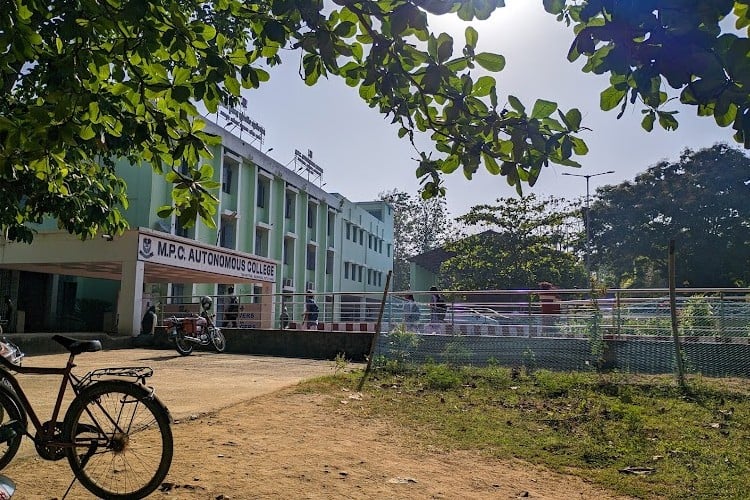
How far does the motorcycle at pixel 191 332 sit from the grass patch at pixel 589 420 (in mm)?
6602

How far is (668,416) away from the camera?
599 cm

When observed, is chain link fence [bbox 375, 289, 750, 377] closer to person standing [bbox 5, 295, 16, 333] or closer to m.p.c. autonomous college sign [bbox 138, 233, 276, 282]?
m.p.c. autonomous college sign [bbox 138, 233, 276, 282]

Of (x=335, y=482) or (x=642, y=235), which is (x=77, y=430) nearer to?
(x=335, y=482)

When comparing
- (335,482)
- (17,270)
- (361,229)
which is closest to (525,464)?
(335,482)

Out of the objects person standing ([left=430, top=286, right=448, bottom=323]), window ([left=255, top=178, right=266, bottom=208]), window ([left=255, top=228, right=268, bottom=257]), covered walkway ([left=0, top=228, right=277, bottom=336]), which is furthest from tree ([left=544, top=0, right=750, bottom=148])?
window ([left=255, top=228, right=268, bottom=257])

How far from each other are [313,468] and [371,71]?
2.72 metres

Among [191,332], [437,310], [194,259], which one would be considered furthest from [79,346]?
[194,259]

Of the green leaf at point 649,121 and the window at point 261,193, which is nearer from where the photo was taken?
the green leaf at point 649,121

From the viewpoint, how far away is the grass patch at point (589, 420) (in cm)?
429

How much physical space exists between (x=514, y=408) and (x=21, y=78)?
598cm

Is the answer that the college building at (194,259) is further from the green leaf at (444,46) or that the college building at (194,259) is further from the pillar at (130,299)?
the green leaf at (444,46)

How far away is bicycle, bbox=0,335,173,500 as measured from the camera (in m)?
3.53

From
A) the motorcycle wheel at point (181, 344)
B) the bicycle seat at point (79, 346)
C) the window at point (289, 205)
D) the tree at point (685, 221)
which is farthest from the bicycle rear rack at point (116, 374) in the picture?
the tree at point (685, 221)

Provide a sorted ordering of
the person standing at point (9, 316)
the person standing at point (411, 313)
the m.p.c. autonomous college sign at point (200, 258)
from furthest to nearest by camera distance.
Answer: the person standing at point (9, 316) → the m.p.c. autonomous college sign at point (200, 258) → the person standing at point (411, 313)
